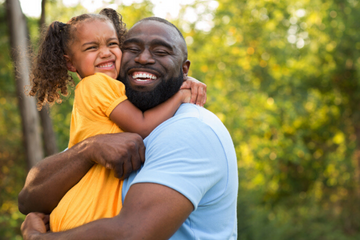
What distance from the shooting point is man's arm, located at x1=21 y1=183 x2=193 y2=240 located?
5.15 ft

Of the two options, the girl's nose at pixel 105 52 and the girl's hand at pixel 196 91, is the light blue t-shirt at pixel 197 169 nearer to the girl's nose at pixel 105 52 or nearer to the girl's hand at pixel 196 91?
the girl's hand at pixel 196 91

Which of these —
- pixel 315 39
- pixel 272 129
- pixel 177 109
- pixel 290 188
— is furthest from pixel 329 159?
pixel 177 109

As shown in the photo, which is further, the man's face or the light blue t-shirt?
the man's face

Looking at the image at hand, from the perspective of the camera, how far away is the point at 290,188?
14422 millimetres

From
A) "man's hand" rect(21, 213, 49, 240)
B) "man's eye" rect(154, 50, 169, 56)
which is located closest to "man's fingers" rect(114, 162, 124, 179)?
"man's hand" rect(21, 213, 49, 240)

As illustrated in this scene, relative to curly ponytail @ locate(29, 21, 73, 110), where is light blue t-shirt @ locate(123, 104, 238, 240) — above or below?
below

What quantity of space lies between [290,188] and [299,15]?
6.78 meters

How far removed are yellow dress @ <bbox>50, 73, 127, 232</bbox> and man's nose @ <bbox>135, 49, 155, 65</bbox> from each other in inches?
9.0

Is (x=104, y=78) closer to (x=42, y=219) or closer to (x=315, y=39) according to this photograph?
(x=42, y=219)

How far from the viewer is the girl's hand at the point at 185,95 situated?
235cm

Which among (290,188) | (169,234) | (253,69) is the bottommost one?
(290,188)

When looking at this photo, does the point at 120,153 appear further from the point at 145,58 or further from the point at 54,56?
the point at 54,56

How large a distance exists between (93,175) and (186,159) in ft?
2.05

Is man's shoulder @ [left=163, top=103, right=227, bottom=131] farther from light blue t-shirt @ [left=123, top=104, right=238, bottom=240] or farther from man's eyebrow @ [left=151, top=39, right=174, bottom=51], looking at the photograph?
man's eyebrow @ [left=151, top=39, right=174, bottom=51]
